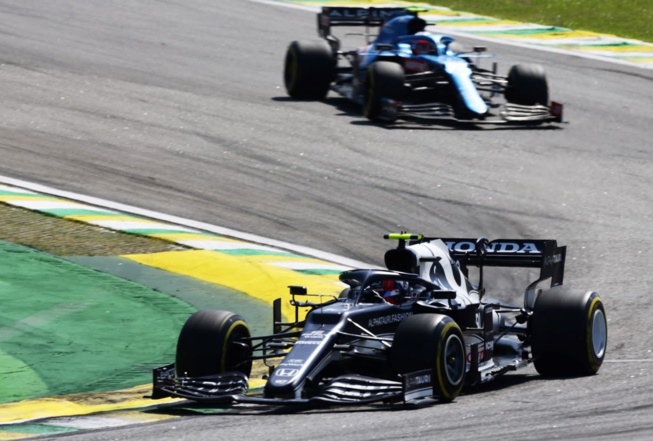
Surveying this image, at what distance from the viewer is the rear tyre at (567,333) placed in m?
10.1

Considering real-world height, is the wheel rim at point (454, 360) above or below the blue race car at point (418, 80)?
below

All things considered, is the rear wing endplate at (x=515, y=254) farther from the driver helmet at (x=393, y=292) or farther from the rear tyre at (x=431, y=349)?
the rear tyre at (x=431, y=349)

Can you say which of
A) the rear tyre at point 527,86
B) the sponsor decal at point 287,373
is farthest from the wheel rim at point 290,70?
the sponsor decal at point 287,373

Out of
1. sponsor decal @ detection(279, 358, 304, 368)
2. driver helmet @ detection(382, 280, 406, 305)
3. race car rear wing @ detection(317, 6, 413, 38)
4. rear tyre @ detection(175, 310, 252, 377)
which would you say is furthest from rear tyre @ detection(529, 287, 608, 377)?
race car rear wing @ detection(317, 6, 413, 38)

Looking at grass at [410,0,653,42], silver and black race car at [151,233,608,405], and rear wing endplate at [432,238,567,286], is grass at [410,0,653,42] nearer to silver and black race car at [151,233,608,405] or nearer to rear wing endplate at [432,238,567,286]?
rear wing endplate at [432,238,567,286]

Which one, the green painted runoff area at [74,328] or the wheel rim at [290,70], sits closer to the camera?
the green painted runoff area at [74,328]

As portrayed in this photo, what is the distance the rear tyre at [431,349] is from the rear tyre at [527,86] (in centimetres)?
1172

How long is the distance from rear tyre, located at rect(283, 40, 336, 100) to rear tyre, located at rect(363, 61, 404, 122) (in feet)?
5.50

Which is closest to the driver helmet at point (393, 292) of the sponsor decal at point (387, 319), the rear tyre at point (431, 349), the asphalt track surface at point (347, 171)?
the sponsor decal at point (387, 319)

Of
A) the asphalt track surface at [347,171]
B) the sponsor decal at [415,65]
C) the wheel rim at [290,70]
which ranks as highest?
the sponsor decal at [415,65]

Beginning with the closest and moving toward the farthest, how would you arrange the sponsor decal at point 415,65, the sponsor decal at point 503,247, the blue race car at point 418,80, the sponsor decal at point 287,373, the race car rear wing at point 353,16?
1. the sponsor decal at point 287,373
2. the sponsor decal at point 503,247
3. the blue race car at point 418,80
4. the sponsor decal at point 415,65
5. the race car rear wing at point 353,16

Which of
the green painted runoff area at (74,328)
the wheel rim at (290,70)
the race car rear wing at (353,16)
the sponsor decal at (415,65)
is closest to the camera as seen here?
the green painted runoff area at (74,328)

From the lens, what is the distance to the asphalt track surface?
882 centimetres


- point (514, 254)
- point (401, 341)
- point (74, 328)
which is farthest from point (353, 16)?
point (401, 341)
